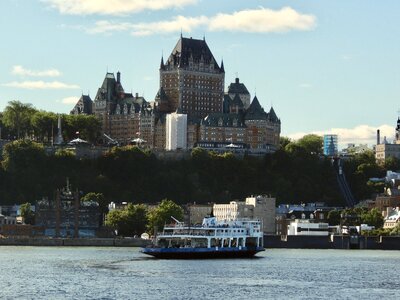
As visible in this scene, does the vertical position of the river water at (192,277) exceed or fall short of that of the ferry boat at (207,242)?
it falls short

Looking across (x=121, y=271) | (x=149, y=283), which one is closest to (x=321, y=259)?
(x=121, y=271)

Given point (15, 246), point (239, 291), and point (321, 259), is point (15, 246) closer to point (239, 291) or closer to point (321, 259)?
point (321, 259)

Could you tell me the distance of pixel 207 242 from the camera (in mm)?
161750

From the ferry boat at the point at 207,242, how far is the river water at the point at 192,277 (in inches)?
83.9

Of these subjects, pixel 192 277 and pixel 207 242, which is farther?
pixel 207 242

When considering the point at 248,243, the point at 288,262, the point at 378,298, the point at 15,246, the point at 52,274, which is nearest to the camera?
the point at 378,298

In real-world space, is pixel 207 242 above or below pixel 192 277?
above

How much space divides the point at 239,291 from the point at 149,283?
8511mm

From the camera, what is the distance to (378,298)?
10825 centimetres

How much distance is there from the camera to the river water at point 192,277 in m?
110

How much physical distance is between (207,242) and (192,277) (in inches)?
1451

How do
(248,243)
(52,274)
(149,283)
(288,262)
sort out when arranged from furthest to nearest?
1. (248,243)
2. (288,262)
3. (52,274)
4. (149,283)

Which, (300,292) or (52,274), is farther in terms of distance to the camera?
(52,274)

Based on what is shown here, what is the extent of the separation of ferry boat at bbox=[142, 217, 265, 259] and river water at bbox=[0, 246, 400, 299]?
2.13 metres
